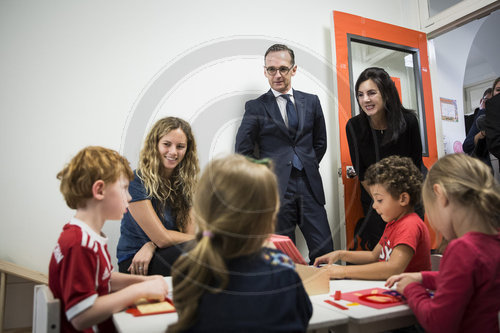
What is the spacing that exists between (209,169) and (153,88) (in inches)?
22.3

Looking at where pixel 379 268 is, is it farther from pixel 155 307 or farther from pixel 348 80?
pixel 348 80

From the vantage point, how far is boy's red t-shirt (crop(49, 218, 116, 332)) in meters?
0.79

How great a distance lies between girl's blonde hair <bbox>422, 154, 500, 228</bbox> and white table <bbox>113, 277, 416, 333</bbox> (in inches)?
12.4

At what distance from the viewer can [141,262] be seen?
153 cm

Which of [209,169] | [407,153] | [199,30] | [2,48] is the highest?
[199,30]

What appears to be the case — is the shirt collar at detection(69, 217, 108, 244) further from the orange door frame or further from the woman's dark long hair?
the orange door frame

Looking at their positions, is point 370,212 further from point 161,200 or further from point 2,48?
point 2,48

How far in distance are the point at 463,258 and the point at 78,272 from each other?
2.93 ft

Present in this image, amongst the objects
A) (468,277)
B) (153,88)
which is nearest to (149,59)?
(153,88)

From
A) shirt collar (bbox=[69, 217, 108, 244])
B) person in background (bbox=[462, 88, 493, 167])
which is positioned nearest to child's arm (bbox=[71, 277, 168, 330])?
shirt collar (bbox=[69, 217, 108, 244])

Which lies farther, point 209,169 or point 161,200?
point 161,200

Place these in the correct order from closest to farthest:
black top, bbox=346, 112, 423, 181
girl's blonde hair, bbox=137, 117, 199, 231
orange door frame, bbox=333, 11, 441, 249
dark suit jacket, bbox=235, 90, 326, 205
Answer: dark suit jacket, bbox=235, 90, 326, 205 < girl's blonde hair, bbox=137, 117, 199, 231 < black top, bbox=346, 112, 423, 181 < orange door frame, bbox=333, 11, 441, 249

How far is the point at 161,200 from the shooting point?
1532 mm

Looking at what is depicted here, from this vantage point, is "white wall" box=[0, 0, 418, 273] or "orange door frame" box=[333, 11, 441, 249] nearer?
"white wall" box=[0, 0, 418, 273]
